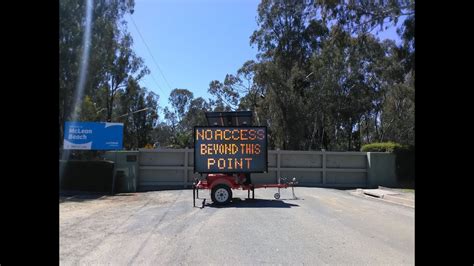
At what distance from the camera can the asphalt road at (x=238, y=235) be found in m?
7.30

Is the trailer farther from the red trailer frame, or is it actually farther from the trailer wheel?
the trailer wheel

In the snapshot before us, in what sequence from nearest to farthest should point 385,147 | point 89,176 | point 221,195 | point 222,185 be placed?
point 221,195
point 222,185
point 89,176
point 385,147

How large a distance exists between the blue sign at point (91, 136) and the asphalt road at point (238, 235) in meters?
11.7

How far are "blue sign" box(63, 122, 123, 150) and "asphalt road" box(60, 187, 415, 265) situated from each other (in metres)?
11.7

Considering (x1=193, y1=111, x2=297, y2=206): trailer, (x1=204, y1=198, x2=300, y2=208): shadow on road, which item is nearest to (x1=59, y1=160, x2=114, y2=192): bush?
(x1=193, y1=111, x2=297, y2=206): trailer

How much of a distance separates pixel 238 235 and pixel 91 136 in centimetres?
1883

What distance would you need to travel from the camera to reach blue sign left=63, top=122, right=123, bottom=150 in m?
26.0

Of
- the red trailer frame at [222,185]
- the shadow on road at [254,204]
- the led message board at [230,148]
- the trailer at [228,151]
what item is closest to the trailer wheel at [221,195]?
the red trailer frame at [222,185]

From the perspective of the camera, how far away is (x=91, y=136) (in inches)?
1033

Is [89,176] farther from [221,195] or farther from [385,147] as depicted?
[385,147]

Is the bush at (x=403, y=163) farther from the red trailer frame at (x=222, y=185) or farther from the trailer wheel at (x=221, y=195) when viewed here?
the trailer wheel at (x=221, y=195)

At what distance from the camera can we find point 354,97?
46562 mm

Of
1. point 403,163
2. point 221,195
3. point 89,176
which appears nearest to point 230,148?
point 221,195
